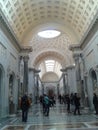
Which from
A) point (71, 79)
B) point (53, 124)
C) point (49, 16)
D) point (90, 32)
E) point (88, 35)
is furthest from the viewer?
point (71, 79)

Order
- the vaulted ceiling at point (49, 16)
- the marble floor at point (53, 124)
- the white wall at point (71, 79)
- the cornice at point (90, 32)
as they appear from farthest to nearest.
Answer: the white wall at point (71, 79)
the vaulted ceiling at point (49, 16)
the cornice at point (90, 32)
the marble floor at point (53, 124)

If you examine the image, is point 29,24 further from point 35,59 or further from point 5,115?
point 35,59

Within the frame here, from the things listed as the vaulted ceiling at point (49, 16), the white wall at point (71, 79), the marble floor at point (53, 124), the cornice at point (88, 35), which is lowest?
the marble floor at point (53, 124)

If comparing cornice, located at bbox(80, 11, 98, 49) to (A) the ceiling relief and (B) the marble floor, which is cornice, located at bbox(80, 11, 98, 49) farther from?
(B) the marble floor

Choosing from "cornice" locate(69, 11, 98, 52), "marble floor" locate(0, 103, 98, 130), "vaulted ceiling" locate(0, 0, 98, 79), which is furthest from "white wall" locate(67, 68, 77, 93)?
"marble floor" locate(0, 103, 98, 130)

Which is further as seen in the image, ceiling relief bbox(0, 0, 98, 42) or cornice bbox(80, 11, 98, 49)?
ceiling relief bbox(0, 0, 98, 42)

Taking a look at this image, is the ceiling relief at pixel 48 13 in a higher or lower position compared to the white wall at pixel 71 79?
A: higher

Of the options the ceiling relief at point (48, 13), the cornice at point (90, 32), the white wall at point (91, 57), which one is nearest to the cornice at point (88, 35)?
the cornice at point (90, 32)

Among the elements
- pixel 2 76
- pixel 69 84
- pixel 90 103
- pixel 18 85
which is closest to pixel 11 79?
pixel 18 85

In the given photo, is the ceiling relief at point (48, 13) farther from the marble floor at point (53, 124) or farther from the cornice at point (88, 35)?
the marble floor at point (53, 124)

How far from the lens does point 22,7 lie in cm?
1941

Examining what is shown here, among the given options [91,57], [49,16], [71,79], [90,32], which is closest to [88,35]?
[90,32]

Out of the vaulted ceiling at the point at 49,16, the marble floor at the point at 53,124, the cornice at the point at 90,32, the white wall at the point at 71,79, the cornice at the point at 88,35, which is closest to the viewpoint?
the marble floor at the point at 53,124

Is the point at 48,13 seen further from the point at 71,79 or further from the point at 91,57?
the point at 71,79
